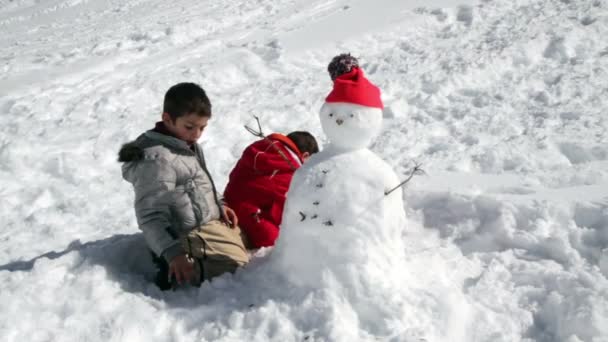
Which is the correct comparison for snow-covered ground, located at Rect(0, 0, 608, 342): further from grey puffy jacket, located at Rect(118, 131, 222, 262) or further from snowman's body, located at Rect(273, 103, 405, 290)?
grey puffy jacket, located at Rect(118, 131, 222, 262)

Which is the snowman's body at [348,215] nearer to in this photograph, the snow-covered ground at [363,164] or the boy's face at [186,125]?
the snow-covered ground at [363,164]

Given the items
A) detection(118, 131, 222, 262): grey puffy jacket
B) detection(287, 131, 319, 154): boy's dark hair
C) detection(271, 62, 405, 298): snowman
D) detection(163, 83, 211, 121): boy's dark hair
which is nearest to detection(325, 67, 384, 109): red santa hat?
detection(271, 62, 405, 298): snowman

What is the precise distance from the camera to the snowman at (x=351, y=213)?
7.44 feet

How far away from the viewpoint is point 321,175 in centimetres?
234

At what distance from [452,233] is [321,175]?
3.34 feet

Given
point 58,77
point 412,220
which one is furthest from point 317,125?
point 58,77

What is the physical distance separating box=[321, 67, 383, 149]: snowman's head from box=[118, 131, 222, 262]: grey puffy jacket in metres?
0.80

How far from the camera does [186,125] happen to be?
2.66 metres

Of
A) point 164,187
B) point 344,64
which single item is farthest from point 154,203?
point 344,64

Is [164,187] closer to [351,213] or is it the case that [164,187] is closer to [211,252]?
[211,252]

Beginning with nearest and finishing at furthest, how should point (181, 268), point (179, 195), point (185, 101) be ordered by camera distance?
point (181, 268) < point (185, 101) < point (179, 195)

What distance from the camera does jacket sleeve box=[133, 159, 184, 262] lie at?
2537 mm

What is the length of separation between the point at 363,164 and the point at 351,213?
0.73ft

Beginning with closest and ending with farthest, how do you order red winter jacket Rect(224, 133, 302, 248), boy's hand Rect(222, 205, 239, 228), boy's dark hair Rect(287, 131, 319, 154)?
boy's hand Rect(222, 205, 239, 228) → red winter jacket Rect(224, 133, 302, 248) → boy's dark hair Rect(287, 131, 319, 154)
